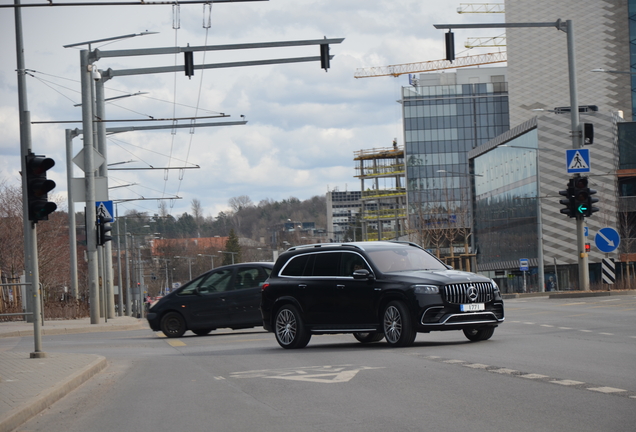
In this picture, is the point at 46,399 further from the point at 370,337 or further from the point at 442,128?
the point at 442,128

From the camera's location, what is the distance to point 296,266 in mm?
16797

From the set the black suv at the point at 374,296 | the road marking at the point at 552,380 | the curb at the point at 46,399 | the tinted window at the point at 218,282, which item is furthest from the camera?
the tinted window at the point at 218,282

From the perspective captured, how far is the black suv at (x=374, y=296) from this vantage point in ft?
48.0

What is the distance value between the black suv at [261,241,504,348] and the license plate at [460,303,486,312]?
0.02m

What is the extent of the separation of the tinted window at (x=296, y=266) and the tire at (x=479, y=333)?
3.14m

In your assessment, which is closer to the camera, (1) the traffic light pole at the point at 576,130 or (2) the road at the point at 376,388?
(2) the road at the point at 376,388

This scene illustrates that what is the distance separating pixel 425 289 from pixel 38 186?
242 inches

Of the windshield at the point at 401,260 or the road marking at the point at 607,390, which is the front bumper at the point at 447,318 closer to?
the windshield at the point at 401,260

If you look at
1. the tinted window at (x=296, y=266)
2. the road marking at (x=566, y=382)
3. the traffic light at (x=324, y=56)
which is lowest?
the road marking at (x=566, y=382)

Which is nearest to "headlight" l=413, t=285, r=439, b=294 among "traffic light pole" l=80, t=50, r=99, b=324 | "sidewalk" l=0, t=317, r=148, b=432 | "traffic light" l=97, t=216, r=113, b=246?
"sidewalk" l=0, t=317, r=148, b=432

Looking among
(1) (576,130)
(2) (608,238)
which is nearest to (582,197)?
(2) (608,238)

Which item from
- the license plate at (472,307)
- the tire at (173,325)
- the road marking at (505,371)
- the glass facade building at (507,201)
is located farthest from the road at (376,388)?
the glass facade building at (507,201)

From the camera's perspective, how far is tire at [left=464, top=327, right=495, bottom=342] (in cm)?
1566

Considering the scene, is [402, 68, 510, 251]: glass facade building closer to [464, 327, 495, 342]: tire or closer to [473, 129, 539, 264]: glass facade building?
[473, 129, 539, 264]: glass facade building
